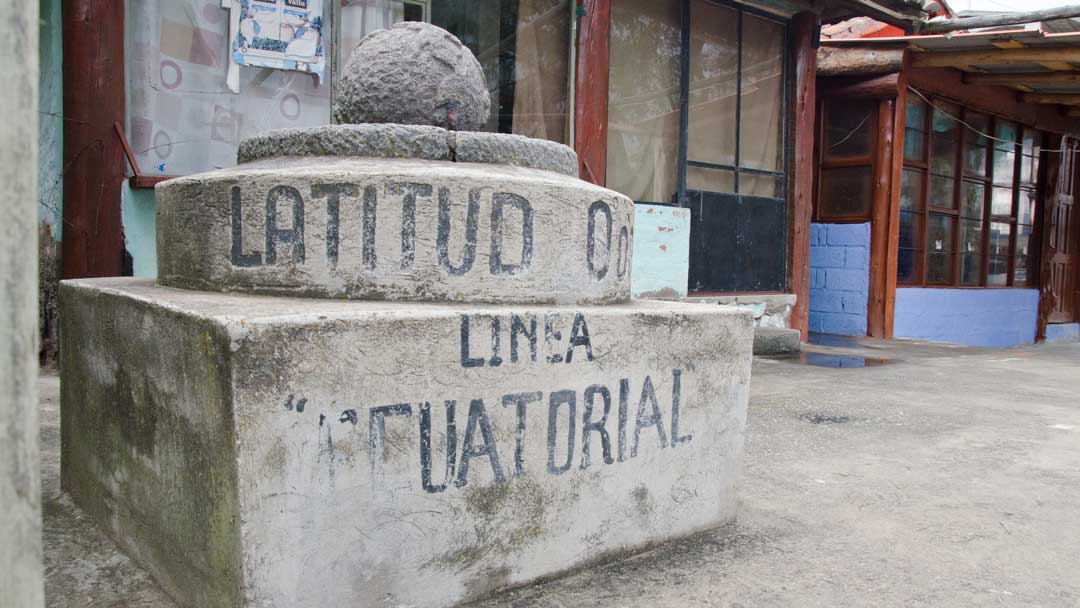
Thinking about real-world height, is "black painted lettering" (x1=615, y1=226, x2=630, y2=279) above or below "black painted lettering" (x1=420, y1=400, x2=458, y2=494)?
above

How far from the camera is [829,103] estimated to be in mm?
8945

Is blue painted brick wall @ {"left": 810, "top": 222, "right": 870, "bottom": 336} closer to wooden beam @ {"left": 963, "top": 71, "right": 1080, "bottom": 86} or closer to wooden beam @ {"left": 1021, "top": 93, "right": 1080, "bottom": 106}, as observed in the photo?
wooden beam @ {"left": 963, "top": 71, "right": 1080, "bottom": 86}

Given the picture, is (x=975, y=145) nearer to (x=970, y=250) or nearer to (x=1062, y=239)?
(x=970, y=250)

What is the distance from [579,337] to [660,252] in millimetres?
4408

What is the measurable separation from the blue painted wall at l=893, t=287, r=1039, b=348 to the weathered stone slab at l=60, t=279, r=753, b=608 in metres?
7.65

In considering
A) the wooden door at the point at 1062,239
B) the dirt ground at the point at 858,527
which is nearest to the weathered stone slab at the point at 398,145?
the dirt ground at the point at 858,527

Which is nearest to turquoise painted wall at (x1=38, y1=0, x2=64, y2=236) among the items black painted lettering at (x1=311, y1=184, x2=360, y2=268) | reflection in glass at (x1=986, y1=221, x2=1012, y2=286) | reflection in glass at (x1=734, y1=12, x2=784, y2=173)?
black painted lettering at (x1=311, y1=184, x2=360, y2=268)

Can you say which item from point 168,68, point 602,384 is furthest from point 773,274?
point 602,384

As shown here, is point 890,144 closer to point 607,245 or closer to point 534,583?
point 607,245

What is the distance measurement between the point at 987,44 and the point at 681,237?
150 inches

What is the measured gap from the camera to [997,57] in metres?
7.77

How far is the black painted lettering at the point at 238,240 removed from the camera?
1.91 meters

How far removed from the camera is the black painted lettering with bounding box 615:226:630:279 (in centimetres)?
222

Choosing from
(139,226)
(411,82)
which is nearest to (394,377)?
(411,82)
